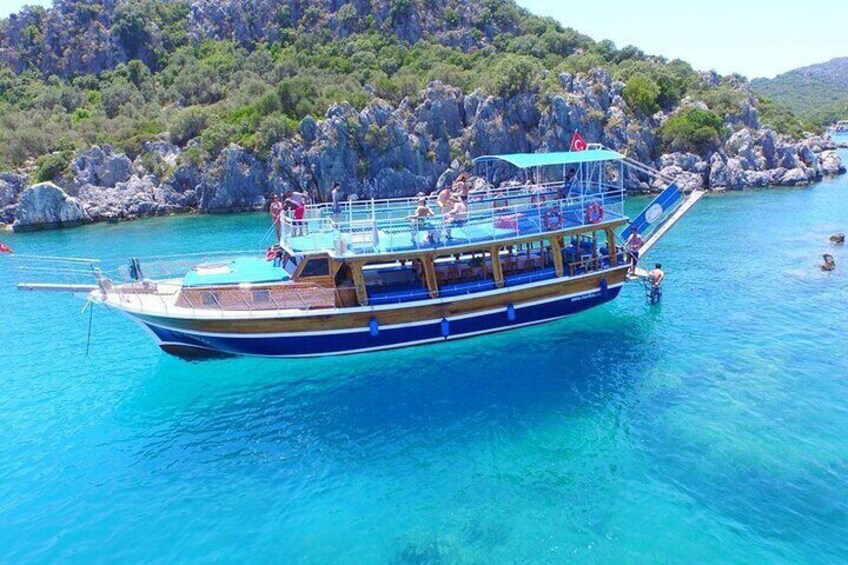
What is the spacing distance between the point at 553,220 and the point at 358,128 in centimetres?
5507

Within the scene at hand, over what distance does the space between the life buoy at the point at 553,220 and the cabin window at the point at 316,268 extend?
32.6ft

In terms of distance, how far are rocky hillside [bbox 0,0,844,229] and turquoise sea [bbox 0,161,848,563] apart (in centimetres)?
4955

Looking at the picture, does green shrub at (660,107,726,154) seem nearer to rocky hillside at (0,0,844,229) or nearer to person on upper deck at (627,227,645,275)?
rocky hillside at (0,0,844,229)

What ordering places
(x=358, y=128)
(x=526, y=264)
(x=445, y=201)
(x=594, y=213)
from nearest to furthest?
(x=445, y=201) → (x=594, y=213) → (x=526, y=264) → (x=358, y=128)

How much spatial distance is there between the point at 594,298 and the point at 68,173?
74680 mm

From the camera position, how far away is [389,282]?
982 inches

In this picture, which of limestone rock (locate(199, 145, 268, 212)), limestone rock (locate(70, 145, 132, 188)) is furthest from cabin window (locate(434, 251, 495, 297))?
limestone rock (locate(70, 145, 132, 188))

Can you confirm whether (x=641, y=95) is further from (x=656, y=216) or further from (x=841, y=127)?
→ (x=841, y=127)

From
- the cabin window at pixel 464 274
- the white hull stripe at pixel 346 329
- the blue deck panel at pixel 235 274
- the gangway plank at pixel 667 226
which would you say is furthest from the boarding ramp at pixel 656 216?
the blue deck panel at pixel 235 274

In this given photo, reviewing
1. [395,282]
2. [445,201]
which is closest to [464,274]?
[395,282]

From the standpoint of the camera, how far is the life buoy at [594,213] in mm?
25717

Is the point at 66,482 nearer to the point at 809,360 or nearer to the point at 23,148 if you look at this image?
the point at 809,360

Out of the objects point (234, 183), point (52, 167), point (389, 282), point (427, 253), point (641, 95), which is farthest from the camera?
point (641, 95)

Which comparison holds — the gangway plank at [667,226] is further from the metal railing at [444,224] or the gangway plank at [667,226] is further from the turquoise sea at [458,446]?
the metal railing at [444,224]
